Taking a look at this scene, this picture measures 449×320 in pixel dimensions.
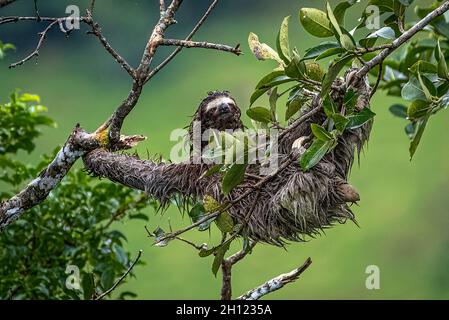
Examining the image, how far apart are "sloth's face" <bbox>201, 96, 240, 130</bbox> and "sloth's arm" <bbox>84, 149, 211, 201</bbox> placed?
0.84 feet

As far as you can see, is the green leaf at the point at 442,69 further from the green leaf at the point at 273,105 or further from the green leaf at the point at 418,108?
the green leaf at the point at 273,105

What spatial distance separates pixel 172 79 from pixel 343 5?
8.00 metres

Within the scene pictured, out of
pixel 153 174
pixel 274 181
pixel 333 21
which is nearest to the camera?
pixel 333 21

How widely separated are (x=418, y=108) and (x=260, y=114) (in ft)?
1.80

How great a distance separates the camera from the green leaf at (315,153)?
2.78 meters

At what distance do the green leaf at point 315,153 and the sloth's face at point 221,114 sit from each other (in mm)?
1310

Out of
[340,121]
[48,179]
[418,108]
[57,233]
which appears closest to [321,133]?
[340,121]

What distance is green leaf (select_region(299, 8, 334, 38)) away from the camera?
9.07 feet

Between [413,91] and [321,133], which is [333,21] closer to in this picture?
[321,133]

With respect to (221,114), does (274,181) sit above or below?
below

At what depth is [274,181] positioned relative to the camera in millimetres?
3621

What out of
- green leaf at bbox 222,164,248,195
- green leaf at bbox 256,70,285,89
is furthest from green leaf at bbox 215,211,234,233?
green leaf at bbox 256,70,285,89

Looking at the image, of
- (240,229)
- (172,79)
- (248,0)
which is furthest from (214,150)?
(248,0)

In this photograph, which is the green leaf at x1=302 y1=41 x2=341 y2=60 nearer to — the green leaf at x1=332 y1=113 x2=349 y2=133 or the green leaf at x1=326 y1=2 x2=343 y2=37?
the green leaf at x1=326 y1=2 x2=343 y2=37
